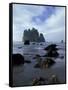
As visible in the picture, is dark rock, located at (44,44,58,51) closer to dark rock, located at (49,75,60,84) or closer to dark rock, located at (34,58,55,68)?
dark rock, located at (34,58,55,68)

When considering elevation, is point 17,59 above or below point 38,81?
above

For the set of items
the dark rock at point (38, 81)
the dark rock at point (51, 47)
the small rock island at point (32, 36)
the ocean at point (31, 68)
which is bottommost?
the dark rock at point (38, 81)

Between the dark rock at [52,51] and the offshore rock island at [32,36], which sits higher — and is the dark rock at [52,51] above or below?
below

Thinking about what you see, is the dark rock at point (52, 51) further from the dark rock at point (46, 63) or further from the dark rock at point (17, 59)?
the dark rock at point (17, 59)

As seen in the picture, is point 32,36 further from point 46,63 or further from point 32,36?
point 46,63

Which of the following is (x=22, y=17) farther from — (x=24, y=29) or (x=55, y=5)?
(x=55, y=5)

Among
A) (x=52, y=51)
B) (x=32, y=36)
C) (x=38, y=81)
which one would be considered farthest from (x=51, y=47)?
(x=38, y=81)

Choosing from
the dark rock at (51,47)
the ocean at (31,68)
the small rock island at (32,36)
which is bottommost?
the ocean at (31,68)

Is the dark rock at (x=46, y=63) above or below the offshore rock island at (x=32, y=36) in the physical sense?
below

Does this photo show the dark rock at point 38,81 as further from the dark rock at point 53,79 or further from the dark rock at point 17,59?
the dark rock at point 17,59

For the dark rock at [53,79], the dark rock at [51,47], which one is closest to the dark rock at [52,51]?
the dark rock at [51,47]

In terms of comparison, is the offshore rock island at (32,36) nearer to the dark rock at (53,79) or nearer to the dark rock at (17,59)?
the dark rock at (17,59)

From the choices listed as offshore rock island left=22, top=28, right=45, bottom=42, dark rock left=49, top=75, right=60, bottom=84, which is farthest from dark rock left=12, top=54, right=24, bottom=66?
dark rock left=49, top=75, right=60, bottom=84

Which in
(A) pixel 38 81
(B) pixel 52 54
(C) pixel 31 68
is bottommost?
(A) pixel 38 81
